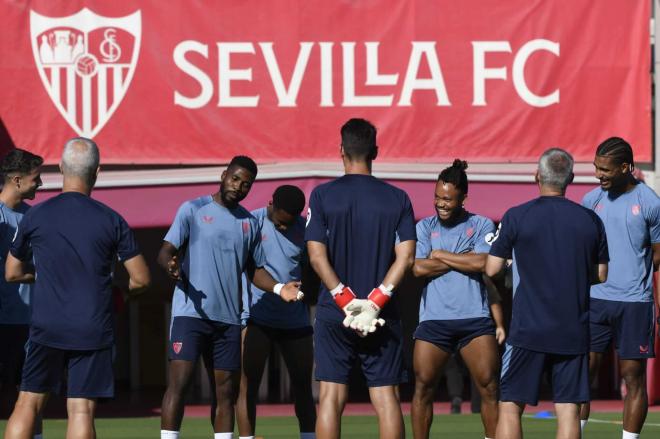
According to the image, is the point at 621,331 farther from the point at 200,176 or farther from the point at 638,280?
the point at 200,176

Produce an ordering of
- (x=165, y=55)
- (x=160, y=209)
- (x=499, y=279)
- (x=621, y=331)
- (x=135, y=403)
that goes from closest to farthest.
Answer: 1. (x=499, y=279)
2. (x=621, y=331)
3. (x=160, y=209)
4. (x=165, y=55)
5. (x=135, y=403)

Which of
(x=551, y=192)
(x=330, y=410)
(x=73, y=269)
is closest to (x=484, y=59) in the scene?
(x=551, y=192)

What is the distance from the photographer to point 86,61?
1658 centimetres

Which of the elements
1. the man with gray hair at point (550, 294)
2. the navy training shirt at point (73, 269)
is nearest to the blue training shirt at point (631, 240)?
the man with gray hair at point (550, 294)

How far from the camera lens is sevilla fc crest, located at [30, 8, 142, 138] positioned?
54.1 feet

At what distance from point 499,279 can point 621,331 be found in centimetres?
176

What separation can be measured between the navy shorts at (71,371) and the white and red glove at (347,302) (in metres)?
1.33

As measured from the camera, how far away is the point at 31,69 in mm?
16562

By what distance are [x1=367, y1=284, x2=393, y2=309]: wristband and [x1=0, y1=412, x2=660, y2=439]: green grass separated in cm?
434

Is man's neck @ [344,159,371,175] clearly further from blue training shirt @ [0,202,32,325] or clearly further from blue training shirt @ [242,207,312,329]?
blue training shirt @ [0,202,32,325]

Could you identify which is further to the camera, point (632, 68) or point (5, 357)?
point (632, 68)

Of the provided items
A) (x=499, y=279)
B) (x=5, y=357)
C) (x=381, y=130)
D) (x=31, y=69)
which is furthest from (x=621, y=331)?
(x=31, y=69)

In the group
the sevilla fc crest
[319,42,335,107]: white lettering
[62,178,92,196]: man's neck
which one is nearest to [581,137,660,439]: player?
[62,178,92,196]: man's neck

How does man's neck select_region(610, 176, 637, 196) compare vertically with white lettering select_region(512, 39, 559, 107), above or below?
below
